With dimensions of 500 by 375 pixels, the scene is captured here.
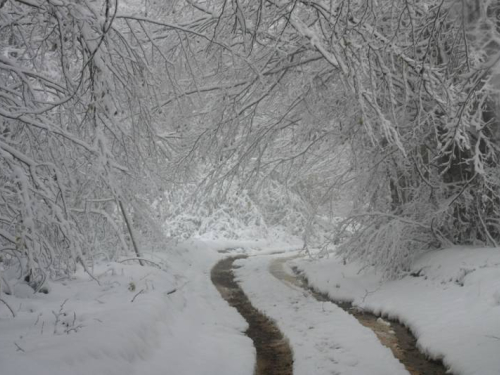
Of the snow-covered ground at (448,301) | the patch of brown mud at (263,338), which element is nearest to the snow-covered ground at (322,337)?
the patch of brown mud at (263,338)

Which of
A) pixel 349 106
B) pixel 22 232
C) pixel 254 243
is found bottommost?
pixel 254 243

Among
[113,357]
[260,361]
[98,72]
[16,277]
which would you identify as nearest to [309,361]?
[260,361]

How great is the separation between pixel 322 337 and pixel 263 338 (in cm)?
94

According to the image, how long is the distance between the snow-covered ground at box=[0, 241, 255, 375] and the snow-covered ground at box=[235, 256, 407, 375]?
2.34 feet

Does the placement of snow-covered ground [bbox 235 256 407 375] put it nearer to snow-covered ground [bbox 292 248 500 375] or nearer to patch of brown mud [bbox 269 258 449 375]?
patch of brown mud [bbox 269 258 449 375]

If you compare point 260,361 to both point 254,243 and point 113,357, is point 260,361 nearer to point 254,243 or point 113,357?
point 113,357

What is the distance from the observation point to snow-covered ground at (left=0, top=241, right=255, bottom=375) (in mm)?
4219

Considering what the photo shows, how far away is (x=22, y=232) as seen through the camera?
12.6ft

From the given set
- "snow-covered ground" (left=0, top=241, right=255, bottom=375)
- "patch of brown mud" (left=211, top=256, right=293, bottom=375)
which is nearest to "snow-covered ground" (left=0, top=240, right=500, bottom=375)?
"snow-covered ground" (left=0, top=241, right=255, bottom=375)

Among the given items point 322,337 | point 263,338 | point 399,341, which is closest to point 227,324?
point 263,338

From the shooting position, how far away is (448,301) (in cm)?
736

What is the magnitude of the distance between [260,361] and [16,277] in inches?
154

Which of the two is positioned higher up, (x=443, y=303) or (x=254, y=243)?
(x=443, y=303)

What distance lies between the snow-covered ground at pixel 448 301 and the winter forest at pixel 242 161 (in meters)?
0.04
